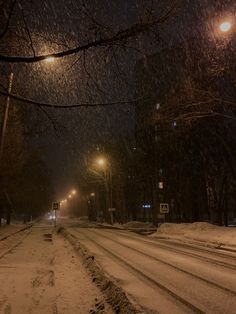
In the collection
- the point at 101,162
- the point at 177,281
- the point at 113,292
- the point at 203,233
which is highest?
the point at 101,162

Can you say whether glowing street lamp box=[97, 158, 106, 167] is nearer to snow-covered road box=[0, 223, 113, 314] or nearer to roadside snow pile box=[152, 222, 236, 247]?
roadside snow pile box=[152, 222, 236, 247]

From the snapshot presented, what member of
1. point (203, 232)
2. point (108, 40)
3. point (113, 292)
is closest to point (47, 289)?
point (113, 292)

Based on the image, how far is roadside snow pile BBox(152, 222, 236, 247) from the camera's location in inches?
1054

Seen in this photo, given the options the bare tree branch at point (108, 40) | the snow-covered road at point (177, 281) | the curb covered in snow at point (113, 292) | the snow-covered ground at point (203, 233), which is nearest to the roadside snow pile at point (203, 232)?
the snow-covered ground at point (203, 233)

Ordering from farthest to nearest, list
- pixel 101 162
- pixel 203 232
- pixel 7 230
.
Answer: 1. pixel 101 162
2. pixel 7 230
3. pixel 203 232

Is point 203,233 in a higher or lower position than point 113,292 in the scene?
higher

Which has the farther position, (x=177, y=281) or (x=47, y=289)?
(x=177, y=281)

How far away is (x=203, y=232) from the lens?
1251 inches

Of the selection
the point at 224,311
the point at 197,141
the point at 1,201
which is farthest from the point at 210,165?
the point at 224,311

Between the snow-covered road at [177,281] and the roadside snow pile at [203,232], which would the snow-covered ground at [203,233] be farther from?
the snow-covered road at [177,281]

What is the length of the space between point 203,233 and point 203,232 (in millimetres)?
412

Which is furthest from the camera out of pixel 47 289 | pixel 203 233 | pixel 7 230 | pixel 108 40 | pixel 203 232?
pixel 7 230

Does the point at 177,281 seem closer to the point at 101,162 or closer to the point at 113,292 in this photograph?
the point at 113,292

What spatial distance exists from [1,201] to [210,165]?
69.4 feet
